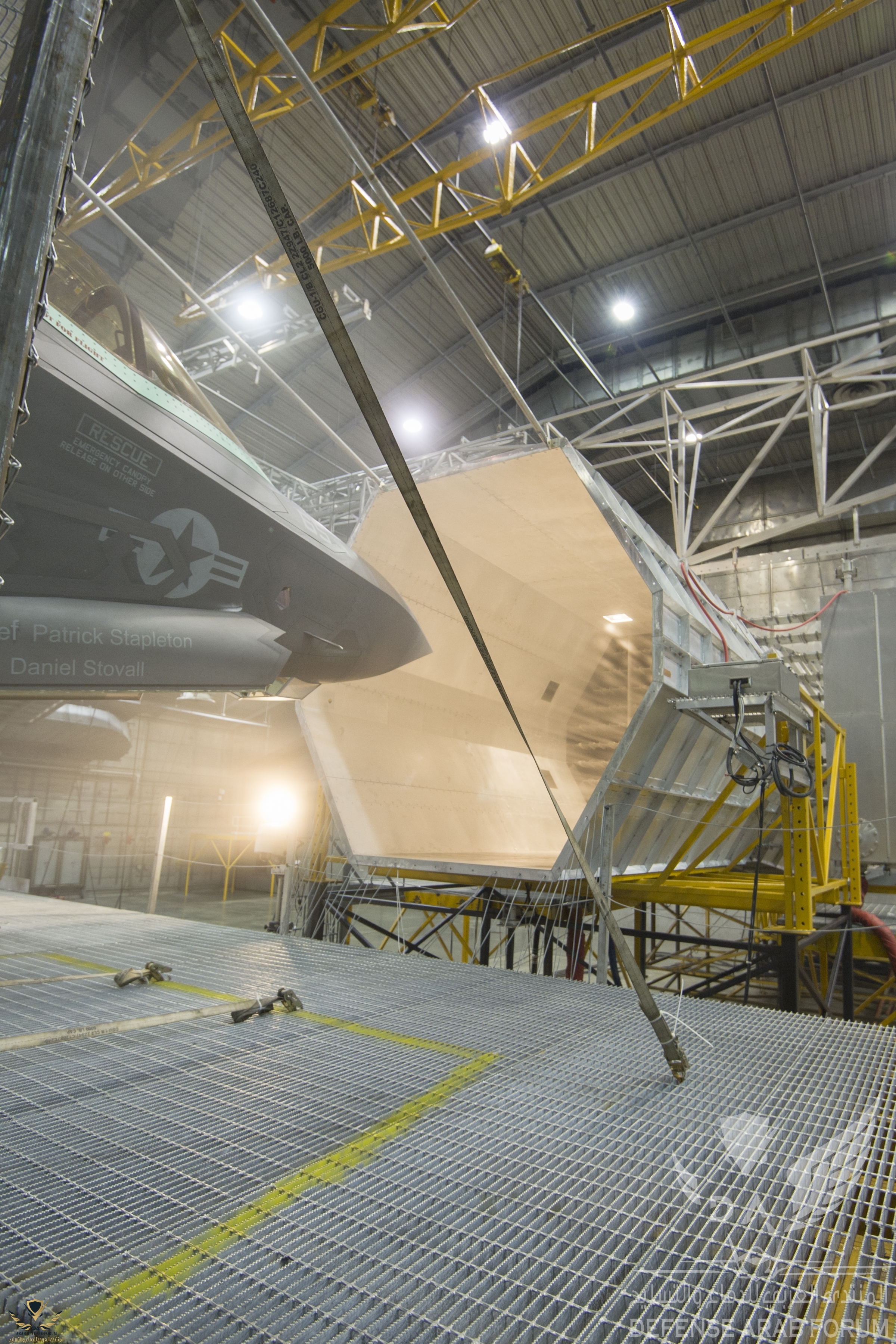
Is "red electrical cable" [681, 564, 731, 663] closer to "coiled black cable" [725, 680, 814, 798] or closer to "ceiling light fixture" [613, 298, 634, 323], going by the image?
"coiled black cable" [725, 680, 814, 798]

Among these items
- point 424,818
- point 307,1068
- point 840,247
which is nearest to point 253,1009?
point 307,1068

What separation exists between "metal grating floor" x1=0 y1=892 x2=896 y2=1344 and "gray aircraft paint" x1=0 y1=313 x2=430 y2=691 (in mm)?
2078

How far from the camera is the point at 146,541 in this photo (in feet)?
13.5

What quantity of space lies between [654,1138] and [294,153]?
16.5 m

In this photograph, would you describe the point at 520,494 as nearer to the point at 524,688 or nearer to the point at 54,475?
the point at 524,688

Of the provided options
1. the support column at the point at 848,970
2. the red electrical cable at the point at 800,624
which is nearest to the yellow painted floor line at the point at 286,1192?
the support column at the point at 848,970

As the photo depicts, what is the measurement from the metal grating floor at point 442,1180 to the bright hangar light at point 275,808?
16.6 metres

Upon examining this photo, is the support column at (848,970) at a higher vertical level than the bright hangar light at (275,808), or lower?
lower

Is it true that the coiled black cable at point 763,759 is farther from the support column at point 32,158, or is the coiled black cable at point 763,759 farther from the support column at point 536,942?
the support column at point 32,158

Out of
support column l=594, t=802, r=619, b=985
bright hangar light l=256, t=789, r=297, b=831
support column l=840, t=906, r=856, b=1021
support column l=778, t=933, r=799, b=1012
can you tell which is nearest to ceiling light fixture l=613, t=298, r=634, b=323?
support column l=840, t=906, r=856, b=1021

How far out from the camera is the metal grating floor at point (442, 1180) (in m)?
1.64

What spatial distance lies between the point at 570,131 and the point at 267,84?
482cm

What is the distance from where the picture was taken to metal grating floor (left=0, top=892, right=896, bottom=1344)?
1643 millimetres

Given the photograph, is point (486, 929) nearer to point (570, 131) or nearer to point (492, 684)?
point (492, 684)
